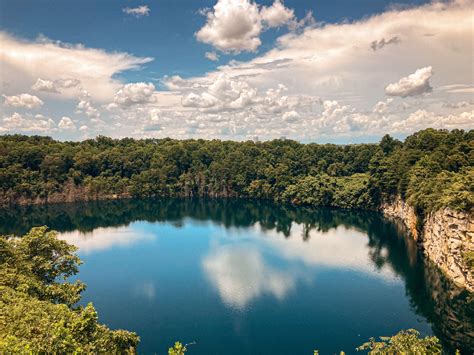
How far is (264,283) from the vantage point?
44.3m

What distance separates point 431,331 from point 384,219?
46.2 metres

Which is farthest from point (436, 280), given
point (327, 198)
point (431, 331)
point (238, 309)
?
point (327, 198)

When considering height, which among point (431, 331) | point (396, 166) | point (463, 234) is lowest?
point (431, 331)

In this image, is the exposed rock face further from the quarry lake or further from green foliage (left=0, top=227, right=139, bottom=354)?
green foliage (left=0, top=227, right=139, bottom=354)

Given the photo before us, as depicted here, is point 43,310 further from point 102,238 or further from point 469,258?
point 102,238

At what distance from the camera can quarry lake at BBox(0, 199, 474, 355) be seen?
3269cm

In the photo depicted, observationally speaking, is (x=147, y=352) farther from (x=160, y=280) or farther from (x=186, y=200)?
(x=186, y=200)

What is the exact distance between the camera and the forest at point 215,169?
276 feet

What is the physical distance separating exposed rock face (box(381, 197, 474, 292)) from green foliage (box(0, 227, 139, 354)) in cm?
3580

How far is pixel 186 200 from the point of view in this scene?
110938 millimetres

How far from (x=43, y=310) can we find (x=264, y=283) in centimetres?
3000

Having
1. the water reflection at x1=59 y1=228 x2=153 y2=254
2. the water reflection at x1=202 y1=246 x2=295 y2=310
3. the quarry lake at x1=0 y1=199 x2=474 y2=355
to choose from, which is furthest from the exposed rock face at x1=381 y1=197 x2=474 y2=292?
the water reflection at x1=59 y1=228 x2=153 y2=254

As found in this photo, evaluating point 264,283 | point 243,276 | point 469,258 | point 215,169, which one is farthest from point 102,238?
point 469,258

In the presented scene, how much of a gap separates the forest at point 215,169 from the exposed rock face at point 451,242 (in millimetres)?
22533
